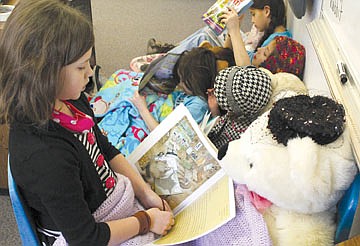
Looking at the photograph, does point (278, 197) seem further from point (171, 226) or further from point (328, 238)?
point (171, 226)

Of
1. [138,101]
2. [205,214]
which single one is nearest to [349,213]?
[205,214]

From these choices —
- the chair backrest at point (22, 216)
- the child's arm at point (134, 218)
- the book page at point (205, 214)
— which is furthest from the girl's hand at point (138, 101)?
the chair backrest at point (22, 216)

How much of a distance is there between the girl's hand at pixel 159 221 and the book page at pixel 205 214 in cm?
2

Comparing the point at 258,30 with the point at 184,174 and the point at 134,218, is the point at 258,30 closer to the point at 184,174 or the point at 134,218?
the point at 184,174

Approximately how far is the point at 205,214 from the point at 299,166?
10.6 inches

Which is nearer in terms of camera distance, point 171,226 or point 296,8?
point 171,226

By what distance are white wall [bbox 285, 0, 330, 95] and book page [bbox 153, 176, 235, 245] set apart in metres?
0.33

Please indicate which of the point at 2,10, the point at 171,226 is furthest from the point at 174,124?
the point at 2,10

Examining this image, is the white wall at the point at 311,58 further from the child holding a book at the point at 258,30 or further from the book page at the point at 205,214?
the book page at the point at 205,214

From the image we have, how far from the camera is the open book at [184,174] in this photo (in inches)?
37.8

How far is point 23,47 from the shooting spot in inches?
30.6

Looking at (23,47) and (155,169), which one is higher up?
(23,47)

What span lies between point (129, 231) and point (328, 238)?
39cm

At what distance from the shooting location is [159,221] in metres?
0.99
